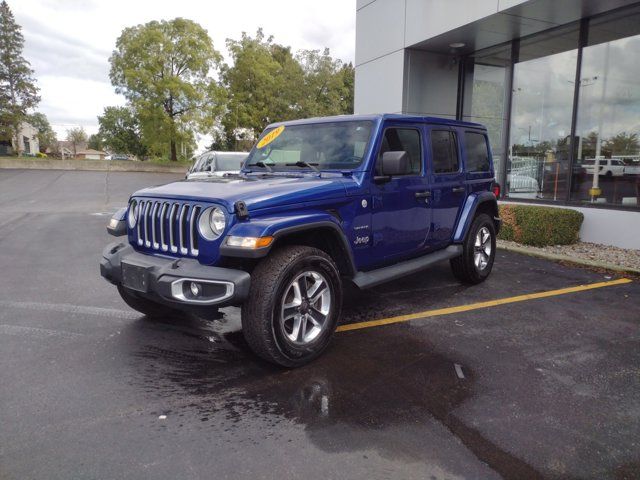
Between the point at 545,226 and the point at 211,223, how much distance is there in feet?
22.0

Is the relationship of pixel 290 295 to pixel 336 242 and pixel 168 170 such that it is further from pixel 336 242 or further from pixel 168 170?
pixel 168 170

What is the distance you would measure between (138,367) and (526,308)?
12.8 ft

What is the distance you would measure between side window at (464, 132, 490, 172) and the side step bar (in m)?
1.05

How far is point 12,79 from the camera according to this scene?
144 ft

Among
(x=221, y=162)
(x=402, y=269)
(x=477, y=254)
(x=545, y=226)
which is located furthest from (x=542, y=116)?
(x=221, y=162)

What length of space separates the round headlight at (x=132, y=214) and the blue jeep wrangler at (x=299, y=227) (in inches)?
0.5

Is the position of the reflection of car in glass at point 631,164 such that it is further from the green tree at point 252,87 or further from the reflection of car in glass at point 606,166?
the green tree at point 252,87

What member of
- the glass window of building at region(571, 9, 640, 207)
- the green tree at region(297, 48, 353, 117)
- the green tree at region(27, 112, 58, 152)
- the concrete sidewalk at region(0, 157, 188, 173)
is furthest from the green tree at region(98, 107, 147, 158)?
the glass window of building at region(571, 9, 640, 207)

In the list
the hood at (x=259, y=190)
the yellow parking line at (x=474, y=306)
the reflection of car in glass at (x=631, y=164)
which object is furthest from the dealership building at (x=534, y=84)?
the hood at (x=259, y=190)

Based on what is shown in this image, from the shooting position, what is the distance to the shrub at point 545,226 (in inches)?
319

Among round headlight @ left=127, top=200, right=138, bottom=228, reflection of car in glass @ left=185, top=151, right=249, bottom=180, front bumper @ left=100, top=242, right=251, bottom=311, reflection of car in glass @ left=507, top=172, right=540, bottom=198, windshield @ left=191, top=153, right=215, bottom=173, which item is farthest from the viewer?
windshield @ left=191, top=153, right=215, bottom=173

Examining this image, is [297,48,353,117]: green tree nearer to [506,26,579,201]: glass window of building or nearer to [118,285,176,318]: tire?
[506,26,579,201]: glass window of building

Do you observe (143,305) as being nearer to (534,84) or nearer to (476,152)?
(476,152)

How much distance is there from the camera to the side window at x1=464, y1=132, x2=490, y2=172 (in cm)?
560
